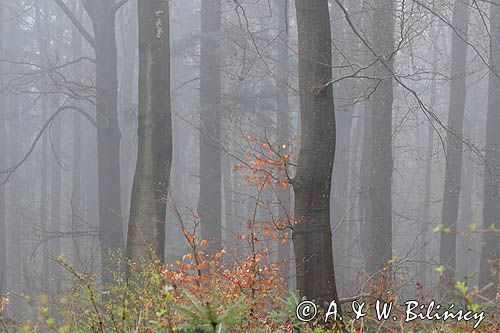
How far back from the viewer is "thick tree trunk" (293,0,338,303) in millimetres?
7082

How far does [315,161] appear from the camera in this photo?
23.6ft

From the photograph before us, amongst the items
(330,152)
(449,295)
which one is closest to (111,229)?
(449,295)

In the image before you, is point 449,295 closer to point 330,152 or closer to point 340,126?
point 330,152

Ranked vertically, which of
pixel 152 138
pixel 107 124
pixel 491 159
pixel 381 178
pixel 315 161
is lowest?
pixel 381 178

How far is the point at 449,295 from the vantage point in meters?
11.8

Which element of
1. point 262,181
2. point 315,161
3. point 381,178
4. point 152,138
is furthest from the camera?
point 381,178

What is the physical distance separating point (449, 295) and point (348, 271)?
10.9 metres

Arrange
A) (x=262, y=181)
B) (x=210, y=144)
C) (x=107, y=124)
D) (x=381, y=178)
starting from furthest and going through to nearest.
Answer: (x=210, y=144) → (x=107, y=124) → (x=381, y=178) → (x=262, y=181)

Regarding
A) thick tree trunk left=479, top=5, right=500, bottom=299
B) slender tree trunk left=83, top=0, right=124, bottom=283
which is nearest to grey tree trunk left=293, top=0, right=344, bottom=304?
Result: slender tree trunk left=83, top=0, right=124, bottom=283

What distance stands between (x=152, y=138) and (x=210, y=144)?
6.00 m

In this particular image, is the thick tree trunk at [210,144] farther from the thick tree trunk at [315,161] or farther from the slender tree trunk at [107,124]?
the thick tree trunk at [315,161]

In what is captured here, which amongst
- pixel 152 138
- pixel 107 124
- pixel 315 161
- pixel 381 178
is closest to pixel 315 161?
pixel 315 161

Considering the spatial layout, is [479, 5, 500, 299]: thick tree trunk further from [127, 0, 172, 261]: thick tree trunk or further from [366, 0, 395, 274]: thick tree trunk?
[127, 0, 172, 261]: thick tree trunk

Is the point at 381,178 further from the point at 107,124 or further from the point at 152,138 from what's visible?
the point at 107,124
